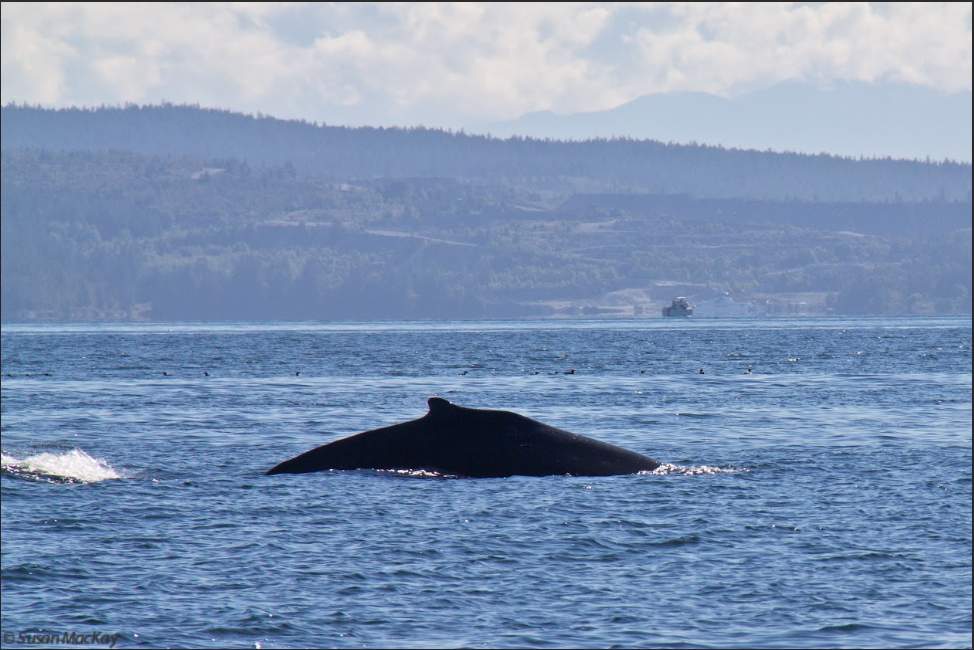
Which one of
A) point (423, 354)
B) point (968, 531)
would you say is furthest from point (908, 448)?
point (423, 354)

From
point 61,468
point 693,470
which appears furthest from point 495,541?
point 61,468

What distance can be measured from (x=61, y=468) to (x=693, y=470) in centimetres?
1121

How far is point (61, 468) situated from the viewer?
2425cm

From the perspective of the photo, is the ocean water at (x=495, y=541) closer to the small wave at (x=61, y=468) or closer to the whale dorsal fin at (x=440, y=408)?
the small wave at (x=61, y=468)

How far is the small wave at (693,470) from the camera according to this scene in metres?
24.0

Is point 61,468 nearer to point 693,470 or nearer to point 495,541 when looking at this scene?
point 495,541

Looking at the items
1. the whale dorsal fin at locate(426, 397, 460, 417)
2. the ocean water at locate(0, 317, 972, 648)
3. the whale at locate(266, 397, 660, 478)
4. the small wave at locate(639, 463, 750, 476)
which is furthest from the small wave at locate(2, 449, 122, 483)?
the small wave at locate(639, 463, 750, 476)

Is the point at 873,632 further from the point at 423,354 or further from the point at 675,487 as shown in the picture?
the point at 423,354

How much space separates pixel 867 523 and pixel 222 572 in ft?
29.0

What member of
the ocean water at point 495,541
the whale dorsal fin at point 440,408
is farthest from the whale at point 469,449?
the ocean water at point 495,541

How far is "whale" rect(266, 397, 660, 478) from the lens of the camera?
22266 mm

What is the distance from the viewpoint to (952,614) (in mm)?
14023

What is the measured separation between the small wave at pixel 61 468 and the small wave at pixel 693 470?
9.45m

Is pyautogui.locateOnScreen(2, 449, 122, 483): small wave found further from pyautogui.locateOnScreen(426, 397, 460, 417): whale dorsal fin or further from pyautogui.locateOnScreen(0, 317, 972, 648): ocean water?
pyautogui.locateOnScreen(426, 397, 460, 417): whale dorsal fin
